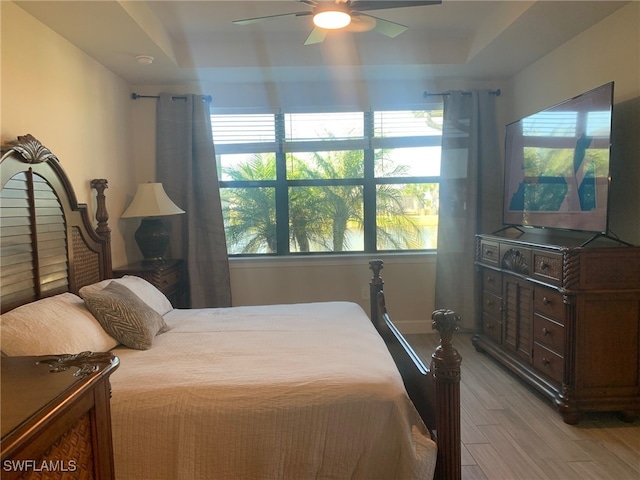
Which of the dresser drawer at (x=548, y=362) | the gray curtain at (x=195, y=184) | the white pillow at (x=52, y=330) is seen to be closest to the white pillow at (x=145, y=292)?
the white pillow at (x=52, y=330)

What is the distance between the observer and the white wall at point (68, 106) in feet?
7.83

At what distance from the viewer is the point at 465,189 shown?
416 centimetres

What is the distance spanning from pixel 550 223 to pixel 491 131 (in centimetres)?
146

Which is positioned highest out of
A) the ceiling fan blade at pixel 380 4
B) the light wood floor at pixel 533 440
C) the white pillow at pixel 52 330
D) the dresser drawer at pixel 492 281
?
the ceiling fan blade at pixel 380 4

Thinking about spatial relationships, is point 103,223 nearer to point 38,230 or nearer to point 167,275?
point 167,275

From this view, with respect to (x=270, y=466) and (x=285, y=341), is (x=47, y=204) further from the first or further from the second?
(x=270, y=466)

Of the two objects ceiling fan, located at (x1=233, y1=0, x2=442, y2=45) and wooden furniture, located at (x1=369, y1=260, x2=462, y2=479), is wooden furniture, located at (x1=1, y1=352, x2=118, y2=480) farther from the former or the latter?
ceiling fan, located at (x1=233, y1=0, x2=442, y2=45)

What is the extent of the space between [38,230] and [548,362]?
314cm

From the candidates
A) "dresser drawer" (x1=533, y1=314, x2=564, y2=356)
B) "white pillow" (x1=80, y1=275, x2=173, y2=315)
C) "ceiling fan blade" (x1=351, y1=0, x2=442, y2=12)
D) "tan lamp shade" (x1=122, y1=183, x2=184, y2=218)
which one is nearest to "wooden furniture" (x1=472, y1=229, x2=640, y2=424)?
"dresser drawer" (x1=533, y1=314, x2=564, y2=356)

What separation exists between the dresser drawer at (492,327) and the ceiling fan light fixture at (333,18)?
2.48 metres

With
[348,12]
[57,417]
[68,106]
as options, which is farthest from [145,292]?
[348,12]

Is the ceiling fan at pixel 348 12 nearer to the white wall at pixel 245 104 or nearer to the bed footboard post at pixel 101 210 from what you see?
the white wall at pixel 245 104

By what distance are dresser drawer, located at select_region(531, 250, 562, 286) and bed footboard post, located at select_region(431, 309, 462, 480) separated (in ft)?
4.53

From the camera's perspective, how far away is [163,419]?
1.55 meters
